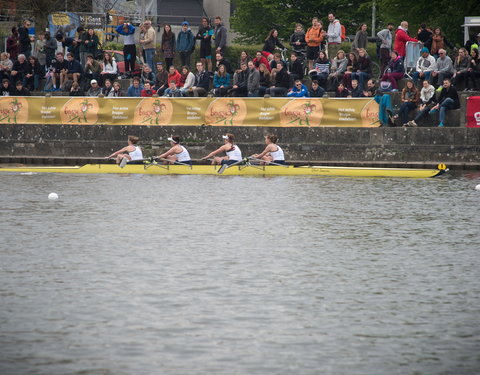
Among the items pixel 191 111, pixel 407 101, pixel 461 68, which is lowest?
pixel 191 111

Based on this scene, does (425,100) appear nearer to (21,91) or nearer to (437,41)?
(437,41)

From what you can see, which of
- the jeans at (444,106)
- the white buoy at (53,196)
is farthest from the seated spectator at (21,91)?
the jeans at (444,106)

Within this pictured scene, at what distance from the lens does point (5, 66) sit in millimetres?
35312

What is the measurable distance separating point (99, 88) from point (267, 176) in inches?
321

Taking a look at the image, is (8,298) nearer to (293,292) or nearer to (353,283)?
(293,292)

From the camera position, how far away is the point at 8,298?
1280 cm

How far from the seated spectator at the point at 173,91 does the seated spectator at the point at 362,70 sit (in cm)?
575

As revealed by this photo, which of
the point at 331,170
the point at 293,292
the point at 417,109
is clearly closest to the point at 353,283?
the point at 293,292

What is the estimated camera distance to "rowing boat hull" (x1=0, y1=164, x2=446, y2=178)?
27.4 m

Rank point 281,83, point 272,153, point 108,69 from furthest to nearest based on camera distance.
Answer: point 108,69, point 281,83, point 272,153

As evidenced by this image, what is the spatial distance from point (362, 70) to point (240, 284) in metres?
19.2

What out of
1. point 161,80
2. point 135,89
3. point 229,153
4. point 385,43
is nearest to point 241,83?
point 161,80

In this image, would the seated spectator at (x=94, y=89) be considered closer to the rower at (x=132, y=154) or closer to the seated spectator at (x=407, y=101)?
the rower at (x=132, y=154)

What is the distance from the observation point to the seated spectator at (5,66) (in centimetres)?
3497
